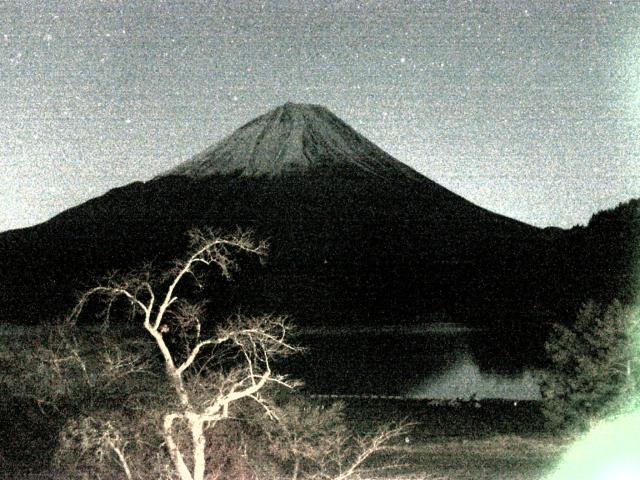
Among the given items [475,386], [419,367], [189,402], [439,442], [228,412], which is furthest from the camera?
[419,367]

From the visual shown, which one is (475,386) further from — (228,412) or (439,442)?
(228,412)

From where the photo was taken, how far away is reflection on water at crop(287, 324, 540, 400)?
3731 cm

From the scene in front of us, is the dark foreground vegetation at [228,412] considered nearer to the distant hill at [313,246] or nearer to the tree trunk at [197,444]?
the tree trunk at [197,444]

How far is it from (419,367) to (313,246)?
4963 inches

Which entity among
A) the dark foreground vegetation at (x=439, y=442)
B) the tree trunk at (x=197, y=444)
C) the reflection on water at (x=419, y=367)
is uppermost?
the tree trunk at (x=197, y=444)

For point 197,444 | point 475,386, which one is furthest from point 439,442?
point 475,386

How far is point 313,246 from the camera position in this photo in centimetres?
17450

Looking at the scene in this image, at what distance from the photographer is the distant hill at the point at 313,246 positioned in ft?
372

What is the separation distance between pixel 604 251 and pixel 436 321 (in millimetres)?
55766

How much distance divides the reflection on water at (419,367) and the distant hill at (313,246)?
16.6m

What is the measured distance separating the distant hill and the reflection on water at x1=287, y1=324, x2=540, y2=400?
16.6 m

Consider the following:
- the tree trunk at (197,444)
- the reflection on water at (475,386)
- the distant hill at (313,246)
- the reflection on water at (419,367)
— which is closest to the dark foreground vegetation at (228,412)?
the tree trunk at (197,444)

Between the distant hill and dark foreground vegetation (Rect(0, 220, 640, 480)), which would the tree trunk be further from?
the distant hill

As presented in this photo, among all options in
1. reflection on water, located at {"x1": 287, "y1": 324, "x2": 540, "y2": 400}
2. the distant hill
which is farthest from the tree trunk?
the distant hill
